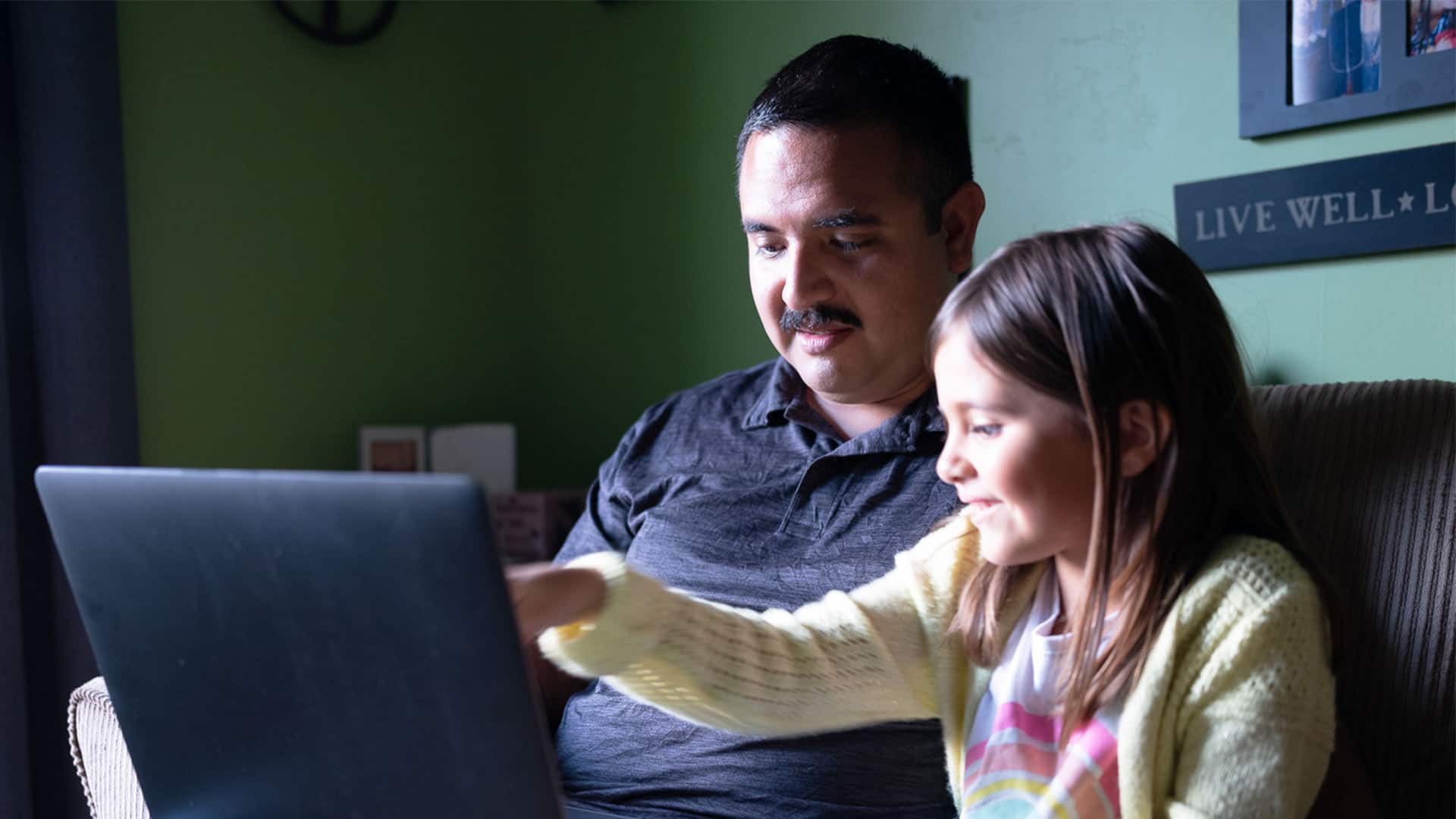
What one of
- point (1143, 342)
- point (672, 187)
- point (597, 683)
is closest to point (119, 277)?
point (672, 187)

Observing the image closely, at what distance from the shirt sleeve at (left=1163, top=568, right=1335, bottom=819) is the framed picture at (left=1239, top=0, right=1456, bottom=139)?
0.88 m

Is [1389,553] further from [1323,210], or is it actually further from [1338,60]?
[1338,60]

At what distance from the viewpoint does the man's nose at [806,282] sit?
1.31 metres

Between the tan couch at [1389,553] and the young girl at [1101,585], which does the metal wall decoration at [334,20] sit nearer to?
the young girl at [1101,585]

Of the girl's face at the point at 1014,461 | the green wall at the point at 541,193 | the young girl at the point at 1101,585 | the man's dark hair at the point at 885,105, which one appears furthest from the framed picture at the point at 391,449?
the girl's face at the point at 1014,461

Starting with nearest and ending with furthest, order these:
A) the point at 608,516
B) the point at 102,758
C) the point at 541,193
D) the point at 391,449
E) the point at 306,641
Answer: the point at 306,641 < the point at 102,758 < the point at 608,516 < the point at 391,449 < the point at 541,193

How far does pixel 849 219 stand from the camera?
1.29 m

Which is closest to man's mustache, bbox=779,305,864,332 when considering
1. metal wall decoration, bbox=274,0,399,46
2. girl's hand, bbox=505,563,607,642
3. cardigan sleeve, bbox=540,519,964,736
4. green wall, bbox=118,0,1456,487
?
cardigan sleeve, bbox=540,519,964,736

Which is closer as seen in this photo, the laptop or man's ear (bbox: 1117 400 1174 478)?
the laptop

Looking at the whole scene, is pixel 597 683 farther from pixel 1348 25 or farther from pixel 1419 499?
pixel 1348 25

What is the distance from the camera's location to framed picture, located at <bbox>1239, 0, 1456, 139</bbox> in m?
1.47

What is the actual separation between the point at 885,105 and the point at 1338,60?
630 millimetres

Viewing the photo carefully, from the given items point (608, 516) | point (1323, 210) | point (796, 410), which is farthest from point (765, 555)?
point (1323, 210)

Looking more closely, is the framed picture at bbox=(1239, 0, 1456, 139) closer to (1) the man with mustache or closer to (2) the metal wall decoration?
(1) the man with mustache
